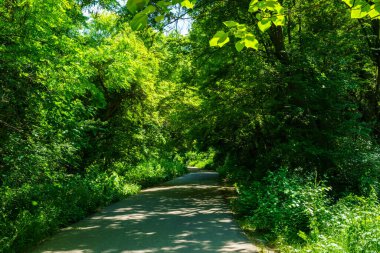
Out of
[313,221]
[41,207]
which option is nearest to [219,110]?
[313,221]

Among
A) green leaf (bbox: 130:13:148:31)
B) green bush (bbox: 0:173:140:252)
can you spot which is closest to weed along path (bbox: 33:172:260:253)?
green bush (bbox: 0:173:140:252)

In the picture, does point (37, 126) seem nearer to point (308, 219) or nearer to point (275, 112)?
point (308, 219)

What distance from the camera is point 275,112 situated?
11.2 m

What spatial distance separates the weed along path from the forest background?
21.6 inches

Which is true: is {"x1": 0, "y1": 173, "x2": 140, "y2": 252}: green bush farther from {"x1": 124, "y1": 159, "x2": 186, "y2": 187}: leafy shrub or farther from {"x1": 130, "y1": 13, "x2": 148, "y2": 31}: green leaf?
{"x1": 124, "y1": 159, "x2": 186, "y2": 187}: leafy shrub

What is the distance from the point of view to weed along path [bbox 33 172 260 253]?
699cm

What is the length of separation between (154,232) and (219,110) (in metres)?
5.21

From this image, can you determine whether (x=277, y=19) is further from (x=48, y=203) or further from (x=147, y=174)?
(x=147, y=174)

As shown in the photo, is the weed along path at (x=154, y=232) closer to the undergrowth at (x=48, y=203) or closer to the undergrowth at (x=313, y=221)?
the undergrowth at (x=48, y=203)

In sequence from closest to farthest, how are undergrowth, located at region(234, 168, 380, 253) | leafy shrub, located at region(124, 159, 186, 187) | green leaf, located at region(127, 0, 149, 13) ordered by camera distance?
green leaf, located at region(127, 0, 149, 13) < undergrowth, located at region(234, 168, 380, 253) < leafy shrub, located at region(124, 159, 186, 187)

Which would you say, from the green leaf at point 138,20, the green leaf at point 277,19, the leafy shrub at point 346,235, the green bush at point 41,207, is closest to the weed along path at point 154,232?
the green bush at point 41,207

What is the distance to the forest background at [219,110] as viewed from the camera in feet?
22.1

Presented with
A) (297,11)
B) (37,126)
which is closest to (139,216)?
(37,126)

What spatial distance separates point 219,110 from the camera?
39.7 ft
